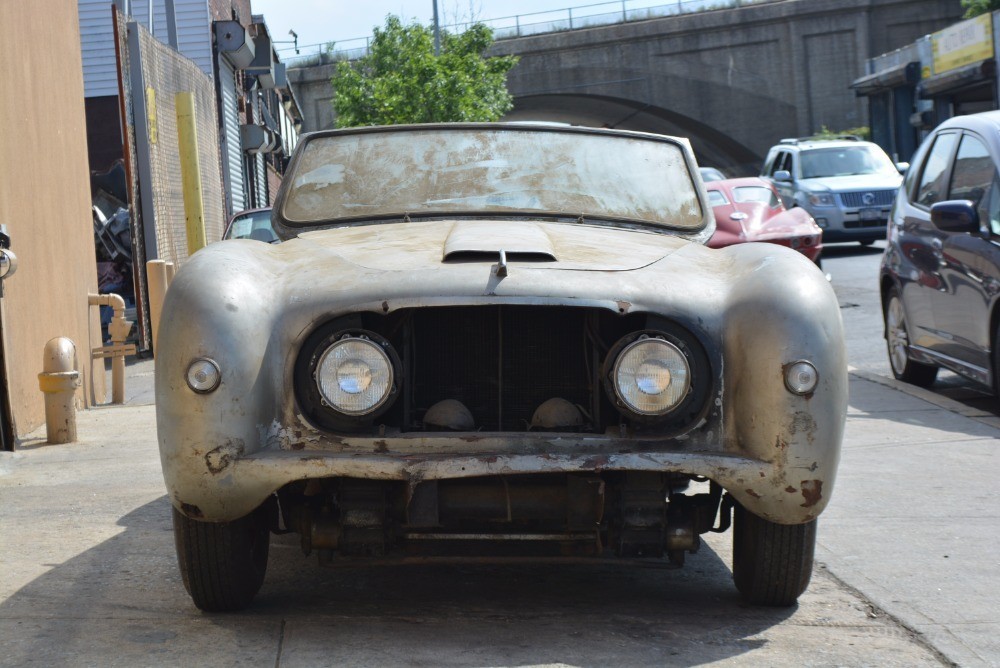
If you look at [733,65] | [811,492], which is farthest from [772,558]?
[733,65]

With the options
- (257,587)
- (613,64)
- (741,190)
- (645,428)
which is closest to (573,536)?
(645,428)

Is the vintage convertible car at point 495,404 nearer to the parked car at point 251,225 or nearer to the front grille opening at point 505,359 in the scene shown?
the front grille opening at point 505,359

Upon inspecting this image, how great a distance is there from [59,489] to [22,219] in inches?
109

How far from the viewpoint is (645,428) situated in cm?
383

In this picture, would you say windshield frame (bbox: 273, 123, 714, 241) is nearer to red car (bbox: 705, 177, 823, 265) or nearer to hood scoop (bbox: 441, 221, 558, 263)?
hood scoop (bbox: 441, 221, 558, 263)

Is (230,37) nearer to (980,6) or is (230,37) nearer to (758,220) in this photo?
(758,220)

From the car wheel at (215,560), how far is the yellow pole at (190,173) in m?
11.2

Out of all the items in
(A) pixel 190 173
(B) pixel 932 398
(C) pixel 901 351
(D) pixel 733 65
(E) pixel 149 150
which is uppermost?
(D) pixel 733 65

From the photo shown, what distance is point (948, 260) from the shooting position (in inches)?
316

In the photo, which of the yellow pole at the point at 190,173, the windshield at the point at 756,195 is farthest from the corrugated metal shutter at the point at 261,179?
the windshield at the point at 756,195

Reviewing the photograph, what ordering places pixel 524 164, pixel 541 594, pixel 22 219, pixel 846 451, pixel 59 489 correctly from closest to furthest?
pixel 541 594
pixel 524 164
pixel 59 489
pixel 846 451
pixel 22 219

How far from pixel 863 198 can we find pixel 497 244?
17.3 metres

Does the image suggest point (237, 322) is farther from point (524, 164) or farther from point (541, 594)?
point (524, 164)

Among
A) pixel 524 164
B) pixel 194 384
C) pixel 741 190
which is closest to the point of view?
pixel 194 384
